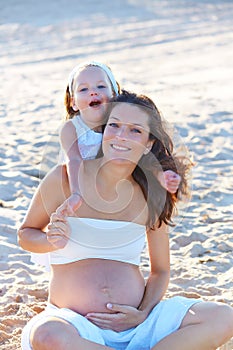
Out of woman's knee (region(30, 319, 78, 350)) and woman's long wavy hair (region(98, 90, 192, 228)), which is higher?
woman's long wavy hair (region(98, 90, 192, 228))

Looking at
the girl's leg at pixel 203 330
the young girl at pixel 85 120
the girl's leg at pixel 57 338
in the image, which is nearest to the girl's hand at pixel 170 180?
the young girl at pixel 85 120

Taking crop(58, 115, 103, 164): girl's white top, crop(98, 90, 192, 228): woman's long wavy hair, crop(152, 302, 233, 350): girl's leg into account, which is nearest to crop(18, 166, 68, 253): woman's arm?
crop(58, 115, 103, 164): girl's white top

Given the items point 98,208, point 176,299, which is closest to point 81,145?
point 98,208

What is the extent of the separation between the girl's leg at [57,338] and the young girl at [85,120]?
0.37 m

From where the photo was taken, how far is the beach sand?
153 inches

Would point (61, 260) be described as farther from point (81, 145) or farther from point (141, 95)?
point (141, 95)

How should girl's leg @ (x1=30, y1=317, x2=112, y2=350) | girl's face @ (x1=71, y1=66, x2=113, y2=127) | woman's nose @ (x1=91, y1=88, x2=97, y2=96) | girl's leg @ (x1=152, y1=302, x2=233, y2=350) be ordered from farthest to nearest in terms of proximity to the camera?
woman's nose @ (x1=91, y1=88, x2=97, y2=96)
girl's face @ (x1=71, y1=66, x2=113, y2=127)
girl's leg @ (x1=152, y1=302, x2=233, y2=350)
girl's leg @ (x1=30, y1=317, x2=112, y2=350)

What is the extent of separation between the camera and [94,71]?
325 centimetres

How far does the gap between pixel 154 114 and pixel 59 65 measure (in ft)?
24.6

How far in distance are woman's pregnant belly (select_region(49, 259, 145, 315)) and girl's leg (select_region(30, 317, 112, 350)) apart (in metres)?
0.17

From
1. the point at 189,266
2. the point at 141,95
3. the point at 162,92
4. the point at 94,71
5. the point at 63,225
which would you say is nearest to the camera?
the point at 63,225

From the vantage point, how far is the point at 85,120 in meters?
3.07

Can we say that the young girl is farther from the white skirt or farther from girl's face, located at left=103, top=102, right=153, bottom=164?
the white skirt

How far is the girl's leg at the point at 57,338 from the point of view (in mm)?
2537
